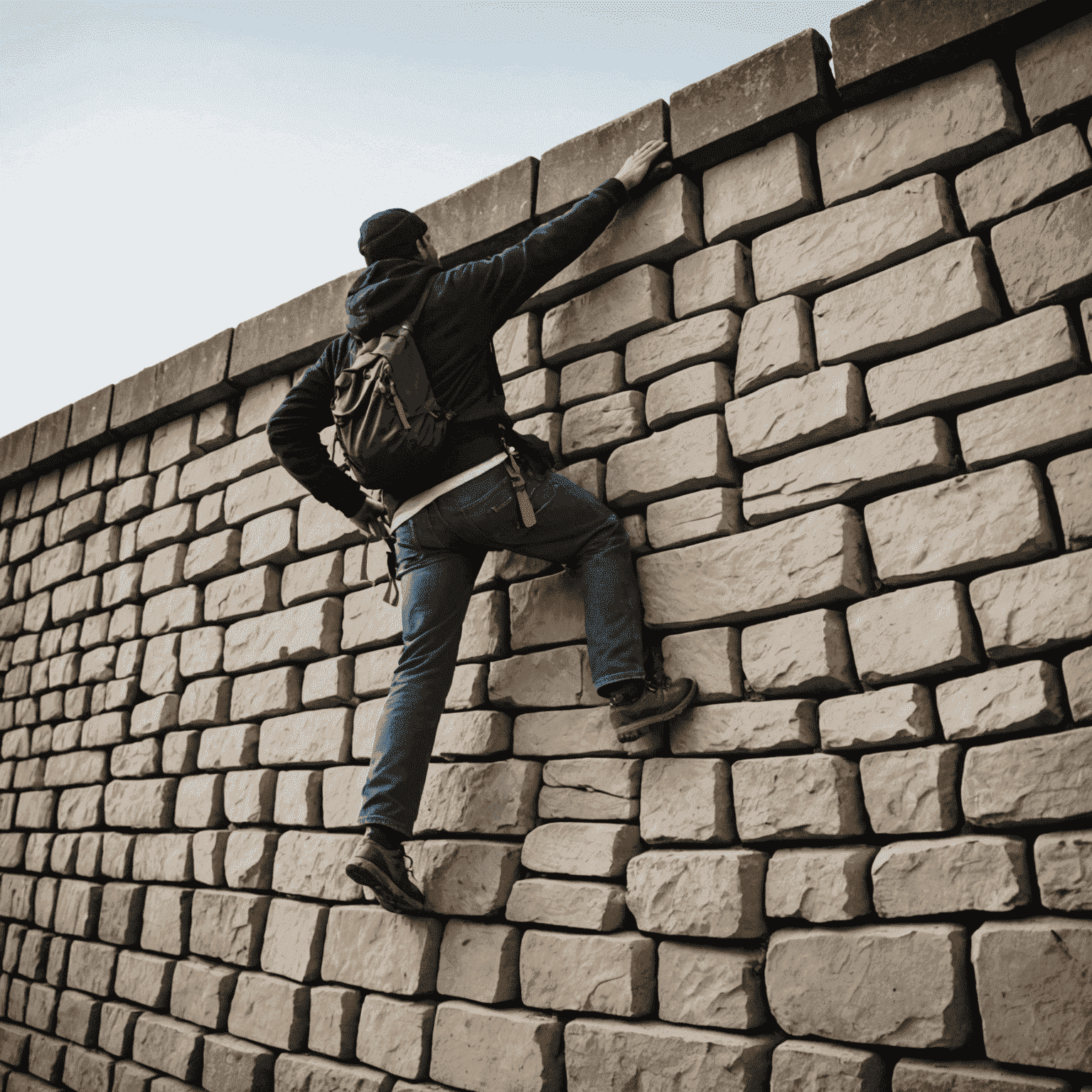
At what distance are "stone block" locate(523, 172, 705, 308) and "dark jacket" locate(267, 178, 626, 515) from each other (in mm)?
155

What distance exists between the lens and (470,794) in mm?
2932

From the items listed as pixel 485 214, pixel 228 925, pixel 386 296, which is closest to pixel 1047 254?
pixel 386 296

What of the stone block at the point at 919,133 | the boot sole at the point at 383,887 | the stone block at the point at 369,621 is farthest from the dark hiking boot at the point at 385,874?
the stone block at the point at 919,133

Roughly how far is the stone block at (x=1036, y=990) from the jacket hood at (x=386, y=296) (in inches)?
88.7

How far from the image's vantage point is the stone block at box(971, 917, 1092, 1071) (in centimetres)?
188

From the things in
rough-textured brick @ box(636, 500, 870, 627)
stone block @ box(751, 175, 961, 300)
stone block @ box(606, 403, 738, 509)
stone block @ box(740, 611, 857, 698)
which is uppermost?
stone block @ box(751, 175, 961, 300)

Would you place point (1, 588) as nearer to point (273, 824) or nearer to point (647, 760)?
point (273, 824)

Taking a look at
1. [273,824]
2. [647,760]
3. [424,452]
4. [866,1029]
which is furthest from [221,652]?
[866,1029]

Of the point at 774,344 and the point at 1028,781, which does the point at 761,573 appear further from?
the point at 1028,781

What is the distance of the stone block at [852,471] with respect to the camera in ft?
7.72

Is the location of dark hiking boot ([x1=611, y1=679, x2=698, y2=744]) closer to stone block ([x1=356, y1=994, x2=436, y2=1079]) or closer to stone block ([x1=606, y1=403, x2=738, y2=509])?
stone block ([x1=606, y1=403, x2=738, y2=509])

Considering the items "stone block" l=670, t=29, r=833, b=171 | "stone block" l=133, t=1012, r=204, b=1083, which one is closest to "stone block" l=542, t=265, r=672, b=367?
"stone block" l=670, t=29, r=833, b=171

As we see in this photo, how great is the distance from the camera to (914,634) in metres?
2.28

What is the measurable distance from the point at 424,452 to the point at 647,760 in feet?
3.60
